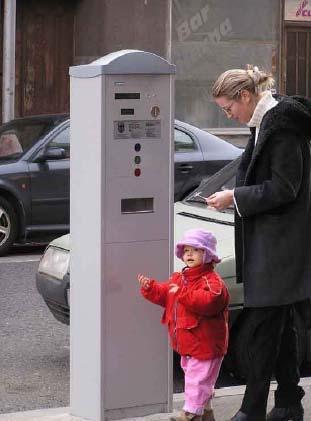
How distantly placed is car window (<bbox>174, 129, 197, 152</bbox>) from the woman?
25.9ft

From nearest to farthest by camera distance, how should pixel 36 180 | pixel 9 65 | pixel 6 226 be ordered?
1. pixel 6 226
2. pixel 36 180
3. pixel 9 65

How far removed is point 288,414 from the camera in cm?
545

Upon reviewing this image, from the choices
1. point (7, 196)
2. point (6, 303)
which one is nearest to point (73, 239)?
point (6, 303)

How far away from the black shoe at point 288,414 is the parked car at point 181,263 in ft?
3.05

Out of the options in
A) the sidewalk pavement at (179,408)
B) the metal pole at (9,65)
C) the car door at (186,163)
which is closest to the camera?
the sidewalk pavement at (179,408)

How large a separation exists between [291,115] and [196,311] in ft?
3.28

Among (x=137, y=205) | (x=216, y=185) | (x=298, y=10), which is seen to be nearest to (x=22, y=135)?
(x=216, y=185)

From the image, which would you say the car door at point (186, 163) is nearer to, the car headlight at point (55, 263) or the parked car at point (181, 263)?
the parked car at point (181, 263)

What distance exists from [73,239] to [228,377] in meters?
2.08

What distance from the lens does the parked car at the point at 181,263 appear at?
651 cm

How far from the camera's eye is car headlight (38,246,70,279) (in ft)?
24.1

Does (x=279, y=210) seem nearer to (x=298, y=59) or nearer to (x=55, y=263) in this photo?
(x=55, y=263)

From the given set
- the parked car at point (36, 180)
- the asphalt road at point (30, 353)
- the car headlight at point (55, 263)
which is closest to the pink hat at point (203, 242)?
the asphalt road at point (30, 353)

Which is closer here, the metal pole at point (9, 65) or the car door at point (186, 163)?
the car door at point (186, 163)
